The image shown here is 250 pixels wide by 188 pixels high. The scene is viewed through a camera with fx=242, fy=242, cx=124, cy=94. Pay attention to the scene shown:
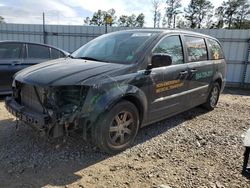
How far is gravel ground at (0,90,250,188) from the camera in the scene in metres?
2.84

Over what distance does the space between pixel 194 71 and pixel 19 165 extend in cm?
339

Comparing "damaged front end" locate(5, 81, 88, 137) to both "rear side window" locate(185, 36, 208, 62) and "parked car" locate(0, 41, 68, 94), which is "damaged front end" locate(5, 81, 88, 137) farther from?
"parked car" locate(0, 41, 68, 94)

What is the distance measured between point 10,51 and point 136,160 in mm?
4441

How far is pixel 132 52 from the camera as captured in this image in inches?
145

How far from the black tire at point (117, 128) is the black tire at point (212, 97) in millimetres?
2702

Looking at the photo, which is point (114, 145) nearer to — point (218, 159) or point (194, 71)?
point (218, 159)

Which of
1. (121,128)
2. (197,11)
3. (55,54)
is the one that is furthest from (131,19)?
(121,128)

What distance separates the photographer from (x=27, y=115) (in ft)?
10.1

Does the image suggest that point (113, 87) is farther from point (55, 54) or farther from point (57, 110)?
point (55, 54)

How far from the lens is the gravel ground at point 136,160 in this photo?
2844 mm

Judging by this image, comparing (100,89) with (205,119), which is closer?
(100,89)

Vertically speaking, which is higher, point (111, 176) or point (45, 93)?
point (45, 93)

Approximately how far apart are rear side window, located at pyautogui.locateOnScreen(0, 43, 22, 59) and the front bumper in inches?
108

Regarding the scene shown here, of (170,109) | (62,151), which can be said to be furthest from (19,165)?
(170,109)
